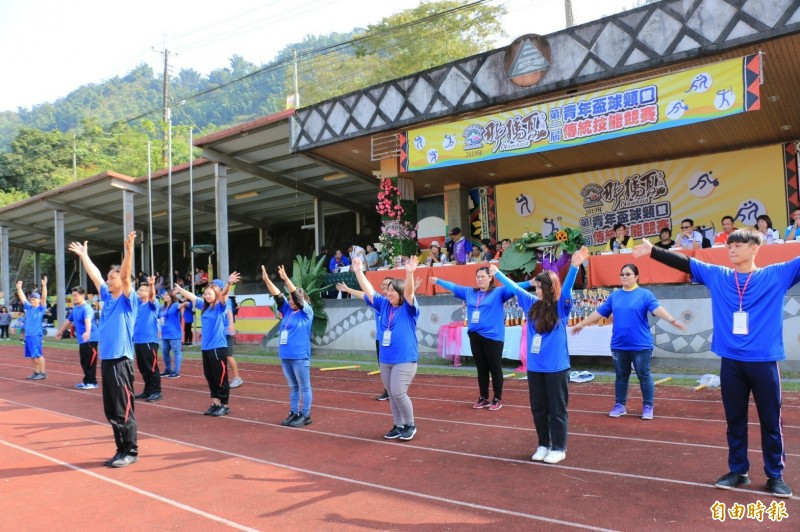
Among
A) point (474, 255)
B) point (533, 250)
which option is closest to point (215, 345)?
point (533, 250)

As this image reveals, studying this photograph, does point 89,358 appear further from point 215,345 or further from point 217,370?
point 215,345

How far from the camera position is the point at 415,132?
15445 mm

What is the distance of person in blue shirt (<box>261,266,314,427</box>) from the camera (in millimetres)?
7590

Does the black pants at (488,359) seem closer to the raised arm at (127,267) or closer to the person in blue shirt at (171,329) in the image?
the raised arm at (127,267)

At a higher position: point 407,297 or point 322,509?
point 407,297

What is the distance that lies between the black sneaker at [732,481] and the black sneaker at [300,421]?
4.75 meters

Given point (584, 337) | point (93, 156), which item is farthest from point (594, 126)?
point (93, 156)

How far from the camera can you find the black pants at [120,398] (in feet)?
19.5

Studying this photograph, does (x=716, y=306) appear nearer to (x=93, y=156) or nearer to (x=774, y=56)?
(x=774, y=56)

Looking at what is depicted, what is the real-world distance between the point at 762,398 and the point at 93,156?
64.5 meters

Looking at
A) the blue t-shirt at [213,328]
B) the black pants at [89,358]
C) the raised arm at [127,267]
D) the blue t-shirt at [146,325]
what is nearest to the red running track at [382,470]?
the blue t-shirt at [213,328]

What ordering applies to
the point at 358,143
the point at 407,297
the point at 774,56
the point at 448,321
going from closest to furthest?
the point at 407,297
the point at 774,56
the point at 448,321
the point at 358,143

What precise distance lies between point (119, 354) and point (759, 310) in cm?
551

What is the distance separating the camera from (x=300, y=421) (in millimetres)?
7805
